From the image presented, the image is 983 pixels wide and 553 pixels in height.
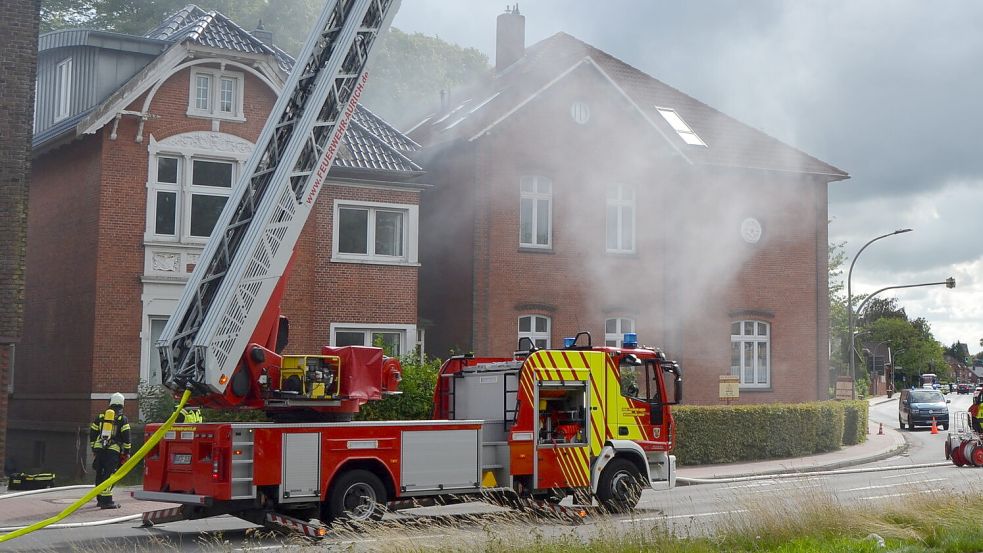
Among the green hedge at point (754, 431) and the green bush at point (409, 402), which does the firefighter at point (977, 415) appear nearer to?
the green hedge at point (754, 431)

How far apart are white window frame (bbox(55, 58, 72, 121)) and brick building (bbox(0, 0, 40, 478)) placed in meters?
4.88

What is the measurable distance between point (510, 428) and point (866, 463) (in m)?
15.1

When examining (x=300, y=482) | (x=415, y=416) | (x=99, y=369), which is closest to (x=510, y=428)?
(x=300, y=482)

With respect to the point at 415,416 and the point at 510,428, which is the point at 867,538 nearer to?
the point at 510,428

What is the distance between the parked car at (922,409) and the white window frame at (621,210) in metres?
16.9

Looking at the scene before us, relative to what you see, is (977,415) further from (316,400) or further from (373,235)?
(316,400)

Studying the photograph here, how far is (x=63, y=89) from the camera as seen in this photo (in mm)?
25469

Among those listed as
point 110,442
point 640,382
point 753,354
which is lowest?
point 110,442

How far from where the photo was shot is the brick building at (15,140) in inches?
786

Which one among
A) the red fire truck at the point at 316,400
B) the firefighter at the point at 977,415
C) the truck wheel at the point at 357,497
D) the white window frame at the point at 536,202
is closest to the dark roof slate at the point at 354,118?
the white window frame at the point at 536,202

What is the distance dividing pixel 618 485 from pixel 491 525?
16.0 feet

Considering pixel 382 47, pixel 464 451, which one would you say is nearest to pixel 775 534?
pixel 464 451

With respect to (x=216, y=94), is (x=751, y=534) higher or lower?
lower

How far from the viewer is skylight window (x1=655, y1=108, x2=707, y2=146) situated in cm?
3253
